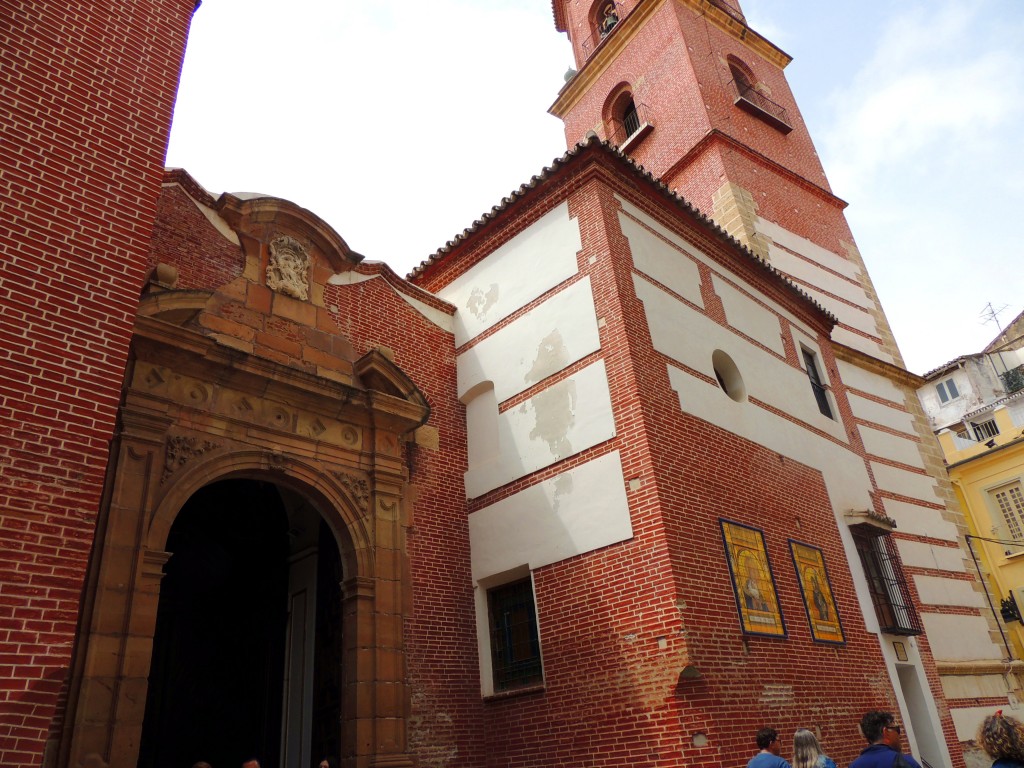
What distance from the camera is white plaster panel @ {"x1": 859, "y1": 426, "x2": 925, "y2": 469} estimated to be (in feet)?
46.9

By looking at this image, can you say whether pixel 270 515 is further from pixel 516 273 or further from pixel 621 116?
pixel 621 116

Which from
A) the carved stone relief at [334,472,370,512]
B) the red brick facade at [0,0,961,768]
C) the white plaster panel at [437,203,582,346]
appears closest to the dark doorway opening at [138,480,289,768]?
the red brick facade at [0,0,961,768]

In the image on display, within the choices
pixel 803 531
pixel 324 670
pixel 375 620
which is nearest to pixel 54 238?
pixel 375 620

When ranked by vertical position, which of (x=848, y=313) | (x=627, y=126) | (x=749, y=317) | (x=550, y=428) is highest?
(x=627, y=126)

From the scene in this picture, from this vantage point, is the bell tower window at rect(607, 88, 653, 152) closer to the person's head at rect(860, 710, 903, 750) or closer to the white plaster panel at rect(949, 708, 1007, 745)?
the white plaster panel at rect(949, 708, 1007, 745)

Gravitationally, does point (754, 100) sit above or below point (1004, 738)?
above

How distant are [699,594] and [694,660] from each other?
712mm

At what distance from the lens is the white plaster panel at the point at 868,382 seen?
49.3ft

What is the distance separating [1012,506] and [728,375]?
18.3m

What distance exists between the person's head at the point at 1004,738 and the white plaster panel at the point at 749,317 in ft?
27.2

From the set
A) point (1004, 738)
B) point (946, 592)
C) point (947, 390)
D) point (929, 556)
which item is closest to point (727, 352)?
point (929, 556)

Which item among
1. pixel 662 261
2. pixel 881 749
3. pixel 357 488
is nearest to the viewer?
pixel 881 749

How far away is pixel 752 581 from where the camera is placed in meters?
8.66

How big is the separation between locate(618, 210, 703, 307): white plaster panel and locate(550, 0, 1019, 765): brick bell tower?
4509 millimetres
